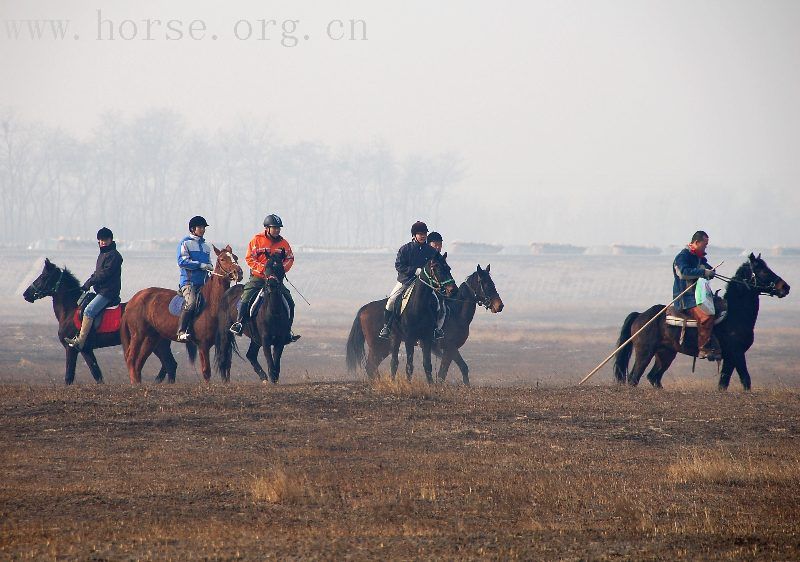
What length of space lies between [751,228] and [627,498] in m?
171

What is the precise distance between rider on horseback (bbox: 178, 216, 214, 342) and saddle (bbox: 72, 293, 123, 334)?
5.46 ft

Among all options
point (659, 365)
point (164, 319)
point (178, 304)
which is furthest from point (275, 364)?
point (659, 365)

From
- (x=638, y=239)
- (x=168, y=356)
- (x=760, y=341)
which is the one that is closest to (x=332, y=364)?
(x=168, y=356)

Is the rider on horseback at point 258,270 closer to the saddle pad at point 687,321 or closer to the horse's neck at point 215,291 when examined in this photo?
the horse's neck at point 215,291

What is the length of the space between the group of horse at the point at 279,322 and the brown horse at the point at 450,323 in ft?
0.12

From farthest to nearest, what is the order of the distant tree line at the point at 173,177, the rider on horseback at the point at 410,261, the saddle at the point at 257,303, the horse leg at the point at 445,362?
the distant tree line at the point at 173,177 → the horse leg at the point at 445,362 → the rider on horseback at the point at 410,261 → the saddle at the point at 257,303

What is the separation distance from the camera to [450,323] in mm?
22453

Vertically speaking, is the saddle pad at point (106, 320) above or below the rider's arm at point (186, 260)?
below

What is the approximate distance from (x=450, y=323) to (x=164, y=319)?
5.71 meters

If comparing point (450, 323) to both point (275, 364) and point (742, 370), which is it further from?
point (742, 370)

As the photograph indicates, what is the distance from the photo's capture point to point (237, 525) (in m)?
10.2

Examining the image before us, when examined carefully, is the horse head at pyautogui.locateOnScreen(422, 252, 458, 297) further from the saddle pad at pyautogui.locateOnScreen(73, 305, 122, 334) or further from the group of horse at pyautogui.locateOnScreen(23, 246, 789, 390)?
the saddle pad at pyautogui.locateOnScreen(73, 305, 122, 334)

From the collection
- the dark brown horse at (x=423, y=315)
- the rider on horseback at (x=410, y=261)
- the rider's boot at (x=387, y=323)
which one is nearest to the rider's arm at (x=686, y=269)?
the dark brown horse at (x=423, y=315)

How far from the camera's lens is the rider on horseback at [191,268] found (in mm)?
19219
